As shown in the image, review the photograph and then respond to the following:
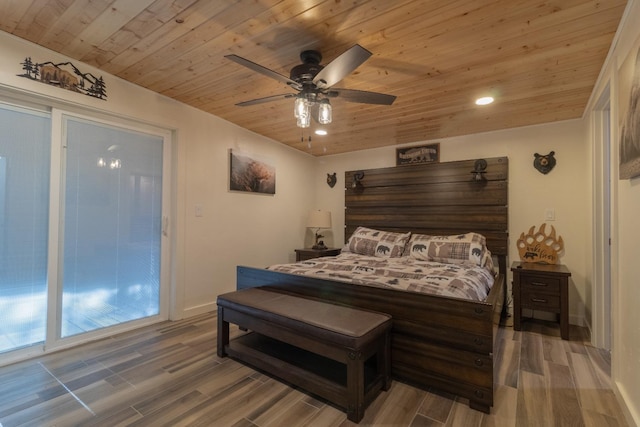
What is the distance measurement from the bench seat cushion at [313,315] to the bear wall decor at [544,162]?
2.72 meters

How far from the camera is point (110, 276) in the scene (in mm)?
2686

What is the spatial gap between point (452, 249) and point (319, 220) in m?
1.94

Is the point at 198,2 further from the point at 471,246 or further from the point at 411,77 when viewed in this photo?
the point at 471,246

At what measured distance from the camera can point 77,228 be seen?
248 centimetres

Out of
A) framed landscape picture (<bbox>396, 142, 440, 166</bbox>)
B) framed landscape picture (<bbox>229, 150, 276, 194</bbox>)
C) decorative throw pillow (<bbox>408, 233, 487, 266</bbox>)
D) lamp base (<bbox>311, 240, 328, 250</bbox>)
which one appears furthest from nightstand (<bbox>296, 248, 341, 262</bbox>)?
framed landscape picture (<bbox>396, 142, 440, 166</bbox>)

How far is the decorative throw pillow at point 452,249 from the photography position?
3.02 m

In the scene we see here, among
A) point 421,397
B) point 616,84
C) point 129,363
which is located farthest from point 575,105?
point 129,363

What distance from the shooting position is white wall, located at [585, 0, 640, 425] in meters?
1.50

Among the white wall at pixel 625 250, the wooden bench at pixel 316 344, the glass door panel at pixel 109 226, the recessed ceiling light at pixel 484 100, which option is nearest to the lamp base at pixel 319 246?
the wooden bench at pixel 316 344

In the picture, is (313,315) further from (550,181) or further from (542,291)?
(550,181)

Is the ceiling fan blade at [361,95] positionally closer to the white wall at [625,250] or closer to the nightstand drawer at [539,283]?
the white wall at [625,250]

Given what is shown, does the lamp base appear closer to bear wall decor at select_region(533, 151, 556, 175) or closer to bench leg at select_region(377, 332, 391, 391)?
bench leg at select_region(377, 332, 391, 391)

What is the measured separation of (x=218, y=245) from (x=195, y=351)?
4.35 feet

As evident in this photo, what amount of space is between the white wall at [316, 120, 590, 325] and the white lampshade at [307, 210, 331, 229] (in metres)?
1.79
